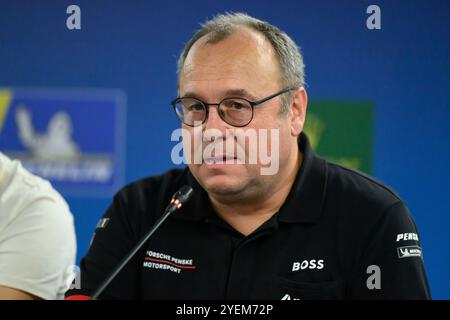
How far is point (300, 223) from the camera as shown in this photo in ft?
5.30

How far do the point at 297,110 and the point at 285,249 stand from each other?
38 cm

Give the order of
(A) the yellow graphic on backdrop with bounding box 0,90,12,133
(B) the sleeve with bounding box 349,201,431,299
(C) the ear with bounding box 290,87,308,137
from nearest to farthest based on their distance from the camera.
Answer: (B) the sleeve with bounding box 349,201,431,299 → (C) the ear with bounding box 290,87,308,137 → (A) the yellow graphic on backdrop with bounding box 0,90,12,133

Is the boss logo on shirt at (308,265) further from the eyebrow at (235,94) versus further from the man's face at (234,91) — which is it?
the eyebrow at (235,94)

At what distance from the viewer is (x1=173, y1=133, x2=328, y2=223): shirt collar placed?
5.34 feet

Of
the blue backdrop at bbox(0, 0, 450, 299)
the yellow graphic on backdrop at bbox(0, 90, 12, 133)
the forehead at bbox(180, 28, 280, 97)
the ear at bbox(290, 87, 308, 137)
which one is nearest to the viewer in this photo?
the forehead at bbox(180, 28, 280, 97)

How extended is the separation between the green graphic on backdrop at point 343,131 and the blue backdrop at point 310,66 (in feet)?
0.12

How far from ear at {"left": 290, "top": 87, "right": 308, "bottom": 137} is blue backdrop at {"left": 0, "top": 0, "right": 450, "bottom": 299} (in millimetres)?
1235

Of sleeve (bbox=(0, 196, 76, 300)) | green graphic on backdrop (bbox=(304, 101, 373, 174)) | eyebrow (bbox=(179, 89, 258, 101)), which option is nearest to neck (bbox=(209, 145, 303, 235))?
eyebrow (bbox=(179, 89, 258, 101))

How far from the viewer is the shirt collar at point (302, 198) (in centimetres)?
163


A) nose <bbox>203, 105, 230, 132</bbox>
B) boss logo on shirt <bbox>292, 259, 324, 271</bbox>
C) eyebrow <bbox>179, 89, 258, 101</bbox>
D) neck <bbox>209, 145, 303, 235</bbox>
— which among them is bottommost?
boss logo on shirt <bbox>292, 259, 324, 271</bbox>

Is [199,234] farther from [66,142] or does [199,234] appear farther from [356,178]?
[66,142]

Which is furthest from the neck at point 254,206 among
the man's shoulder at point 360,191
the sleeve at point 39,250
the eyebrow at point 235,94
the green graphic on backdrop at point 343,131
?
the green graphic on backdrop at point 343,131

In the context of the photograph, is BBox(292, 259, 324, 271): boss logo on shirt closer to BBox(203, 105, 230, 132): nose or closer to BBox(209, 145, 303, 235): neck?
BBox(209, 145, 303, 235): neck
